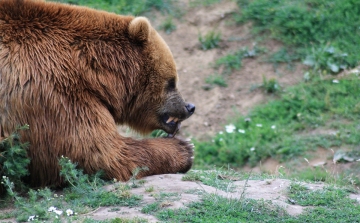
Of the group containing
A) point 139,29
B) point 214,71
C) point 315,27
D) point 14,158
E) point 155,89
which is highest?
point 139,29

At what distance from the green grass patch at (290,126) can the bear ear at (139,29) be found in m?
4.00

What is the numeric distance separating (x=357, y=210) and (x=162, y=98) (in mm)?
2516

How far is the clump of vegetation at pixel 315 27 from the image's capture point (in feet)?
36.2

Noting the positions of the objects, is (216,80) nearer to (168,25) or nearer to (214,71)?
(214,71)

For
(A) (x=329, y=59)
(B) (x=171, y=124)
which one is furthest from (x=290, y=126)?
(B) (x=171, y=124)

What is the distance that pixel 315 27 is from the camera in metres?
11.5

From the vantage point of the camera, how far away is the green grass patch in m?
9.94

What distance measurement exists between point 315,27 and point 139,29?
582cm

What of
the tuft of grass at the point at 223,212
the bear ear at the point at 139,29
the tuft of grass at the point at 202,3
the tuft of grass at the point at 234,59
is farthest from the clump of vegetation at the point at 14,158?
the tuft of grass at the point at 202,3

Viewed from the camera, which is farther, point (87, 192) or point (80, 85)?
point (80, 85)

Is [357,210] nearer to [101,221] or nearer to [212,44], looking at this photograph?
[101,221]

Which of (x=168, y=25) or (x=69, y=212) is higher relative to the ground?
(x=168, y=25)

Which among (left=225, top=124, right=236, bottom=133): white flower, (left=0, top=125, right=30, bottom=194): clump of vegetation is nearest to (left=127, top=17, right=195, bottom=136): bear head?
(left=0, top=125, right=30, bottom=194): clump of vegetation

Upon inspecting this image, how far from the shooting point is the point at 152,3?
12.5 metres
